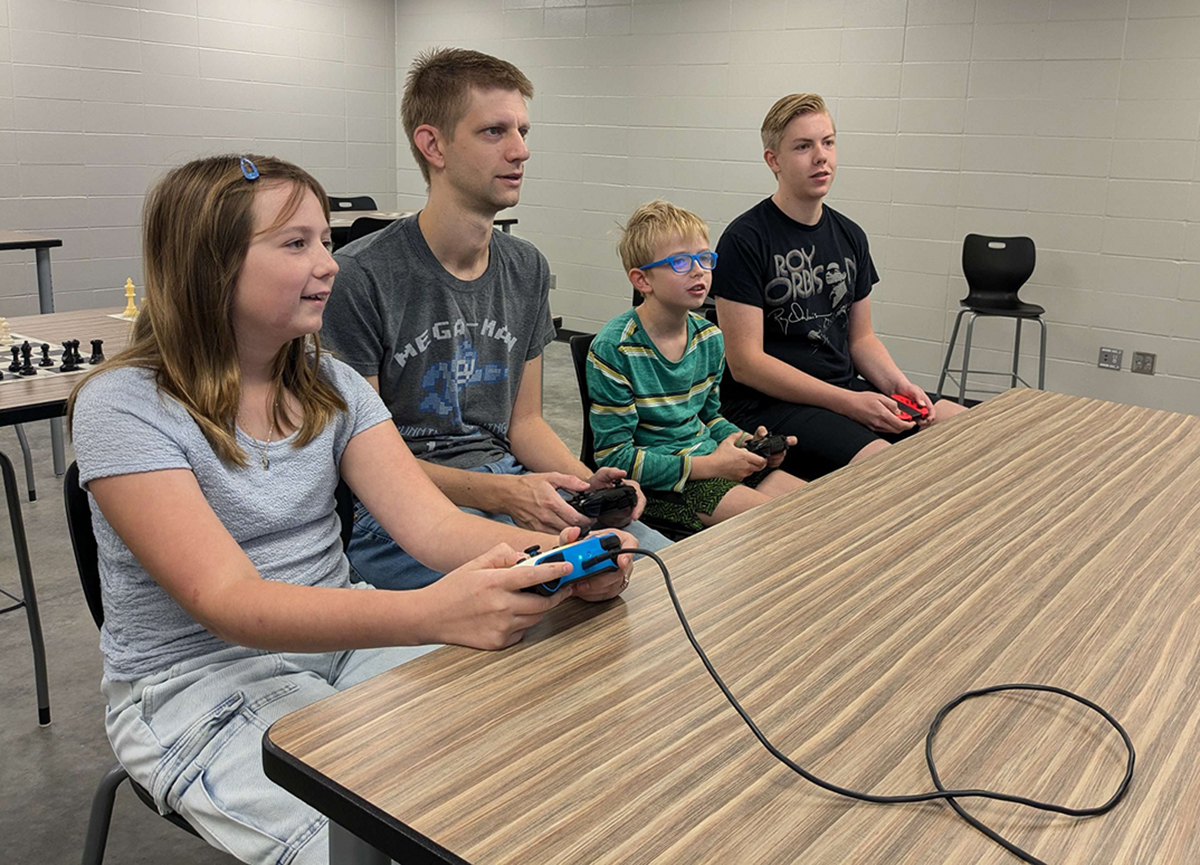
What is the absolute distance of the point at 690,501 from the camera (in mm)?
2258

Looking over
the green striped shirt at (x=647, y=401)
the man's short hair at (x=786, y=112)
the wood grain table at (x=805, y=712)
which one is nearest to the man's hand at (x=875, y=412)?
the green striped shirt at (x=647, y=401)

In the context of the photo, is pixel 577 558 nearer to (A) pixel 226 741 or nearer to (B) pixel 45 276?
(A) pixel 226 741

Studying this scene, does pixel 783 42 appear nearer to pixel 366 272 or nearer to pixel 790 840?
pixel 366 272

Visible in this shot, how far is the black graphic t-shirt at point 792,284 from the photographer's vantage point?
2758 mm

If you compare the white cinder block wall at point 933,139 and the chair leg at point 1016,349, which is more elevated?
the white cinder block wall at point 933,139

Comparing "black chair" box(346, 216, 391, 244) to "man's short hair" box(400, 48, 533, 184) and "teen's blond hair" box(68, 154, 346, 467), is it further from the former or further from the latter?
"teen's blond hair" box(68, 154, 346, 467)

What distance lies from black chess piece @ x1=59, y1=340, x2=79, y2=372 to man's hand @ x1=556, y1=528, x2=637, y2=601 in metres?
1.72

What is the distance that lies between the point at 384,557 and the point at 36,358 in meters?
1.26

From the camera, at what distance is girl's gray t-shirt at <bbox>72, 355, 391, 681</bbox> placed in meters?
1.19

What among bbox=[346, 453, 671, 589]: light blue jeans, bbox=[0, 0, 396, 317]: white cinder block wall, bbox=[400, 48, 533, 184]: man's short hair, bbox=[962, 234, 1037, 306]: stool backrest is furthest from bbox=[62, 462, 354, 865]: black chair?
bbox=[0, 0, 396, 317]: white cinder block wall

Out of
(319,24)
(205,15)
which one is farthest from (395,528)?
(319,24)

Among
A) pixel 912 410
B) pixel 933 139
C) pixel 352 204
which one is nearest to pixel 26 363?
pixel 912 410

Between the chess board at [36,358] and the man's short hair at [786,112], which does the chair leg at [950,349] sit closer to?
the man's short hair at [786,112]

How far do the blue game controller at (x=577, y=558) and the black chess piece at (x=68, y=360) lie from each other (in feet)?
5.74
